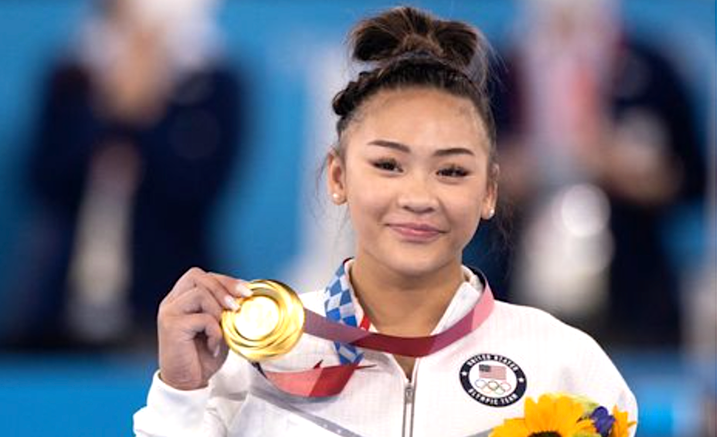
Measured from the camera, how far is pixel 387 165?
1.95 meters

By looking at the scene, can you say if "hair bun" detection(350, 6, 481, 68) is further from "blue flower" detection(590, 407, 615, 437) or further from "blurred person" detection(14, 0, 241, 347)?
"blurred person" detection(14, 0, 241, 347)

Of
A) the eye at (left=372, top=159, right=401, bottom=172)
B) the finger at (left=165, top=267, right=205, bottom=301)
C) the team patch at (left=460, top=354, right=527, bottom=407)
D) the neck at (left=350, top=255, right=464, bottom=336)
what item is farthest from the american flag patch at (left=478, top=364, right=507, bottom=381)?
the finger at (left=165, top=267, right=205, bottom=301)

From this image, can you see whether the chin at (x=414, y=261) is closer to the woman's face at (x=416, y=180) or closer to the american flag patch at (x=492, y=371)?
the woman's face at (x=416, y=180)

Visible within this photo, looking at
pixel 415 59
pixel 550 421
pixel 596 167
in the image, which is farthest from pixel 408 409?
pixel 596 167

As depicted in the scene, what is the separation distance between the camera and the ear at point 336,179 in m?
2.06

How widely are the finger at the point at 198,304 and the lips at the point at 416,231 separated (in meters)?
0.28

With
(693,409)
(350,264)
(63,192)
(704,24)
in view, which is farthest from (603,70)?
(350,264)

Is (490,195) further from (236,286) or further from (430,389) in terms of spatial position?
(236,286)

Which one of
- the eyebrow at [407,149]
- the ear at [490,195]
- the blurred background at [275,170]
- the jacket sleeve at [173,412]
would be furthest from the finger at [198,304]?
the blurred background at [275,170]

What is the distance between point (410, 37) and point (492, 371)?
0.52m

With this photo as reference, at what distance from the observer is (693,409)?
11.1 feet

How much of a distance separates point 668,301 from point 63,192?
1.65 m

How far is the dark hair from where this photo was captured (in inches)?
80.4

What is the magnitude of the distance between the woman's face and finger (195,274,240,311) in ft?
0.81
